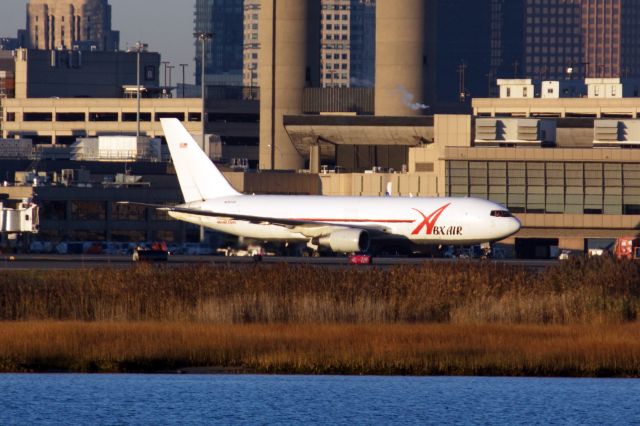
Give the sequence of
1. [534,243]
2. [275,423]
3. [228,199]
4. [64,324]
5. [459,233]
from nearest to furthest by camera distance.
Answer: [275,423] → [64,324] → [459,233] → [228,199] → [534,243]

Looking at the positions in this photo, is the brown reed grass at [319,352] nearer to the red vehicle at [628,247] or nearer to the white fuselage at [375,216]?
the white fuselage at [375,216]

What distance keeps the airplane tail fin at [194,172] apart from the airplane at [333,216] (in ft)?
0.29

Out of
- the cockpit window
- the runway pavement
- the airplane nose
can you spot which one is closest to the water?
the runway pavement

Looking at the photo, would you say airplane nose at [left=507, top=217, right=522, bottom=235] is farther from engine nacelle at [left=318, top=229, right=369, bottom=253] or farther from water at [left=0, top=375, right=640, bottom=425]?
water at [left=0, top=375, right=640, bottom=425]

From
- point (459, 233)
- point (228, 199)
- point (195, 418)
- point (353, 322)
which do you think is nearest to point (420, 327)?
point (353, 322)

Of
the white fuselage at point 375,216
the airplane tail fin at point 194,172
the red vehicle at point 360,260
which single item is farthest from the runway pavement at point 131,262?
the airplane tail fin at point 194,172

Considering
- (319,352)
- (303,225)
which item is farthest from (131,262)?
(319,352)

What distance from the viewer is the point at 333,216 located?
130000mm

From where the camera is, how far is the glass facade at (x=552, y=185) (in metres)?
152

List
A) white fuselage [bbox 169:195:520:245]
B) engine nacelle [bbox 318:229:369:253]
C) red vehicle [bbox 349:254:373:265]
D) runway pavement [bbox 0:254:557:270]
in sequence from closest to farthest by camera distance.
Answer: runway pavement [bbox 0:254:557:270] < red vehicle [bbox 349:254:373:265] < white fuselage [bbox 169:195:520:245] < engine nacelle [bbox 318:229:369:253]

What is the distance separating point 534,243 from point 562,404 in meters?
94.1

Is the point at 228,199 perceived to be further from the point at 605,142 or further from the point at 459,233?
the point at 605,142

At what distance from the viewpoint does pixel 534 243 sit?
154 m

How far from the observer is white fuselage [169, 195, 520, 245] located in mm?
124062
